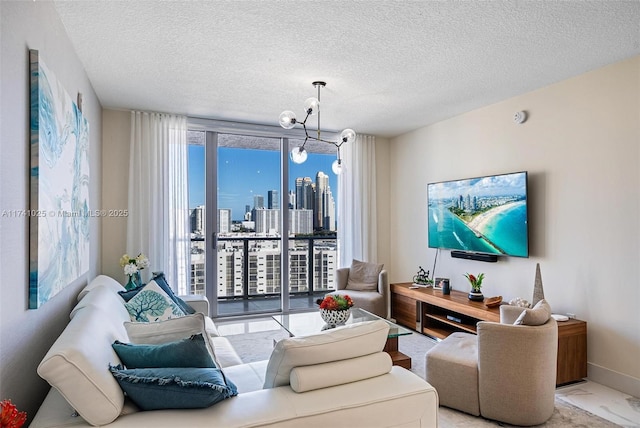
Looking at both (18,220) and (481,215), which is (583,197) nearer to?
(481,215)

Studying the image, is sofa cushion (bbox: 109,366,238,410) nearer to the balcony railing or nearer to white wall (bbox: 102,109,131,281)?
white wall (bbox: 102,109,131,281)

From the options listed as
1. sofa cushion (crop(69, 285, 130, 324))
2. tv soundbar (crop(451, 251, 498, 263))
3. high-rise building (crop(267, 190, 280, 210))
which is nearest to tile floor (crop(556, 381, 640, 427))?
tv soundbar (crop(451, 251, 498, 263))

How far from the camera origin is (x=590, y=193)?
10.4 ft

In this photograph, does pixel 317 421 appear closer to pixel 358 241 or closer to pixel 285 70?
pixel 285 70

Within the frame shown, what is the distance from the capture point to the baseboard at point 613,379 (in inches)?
113

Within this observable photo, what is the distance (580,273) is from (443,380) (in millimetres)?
1588

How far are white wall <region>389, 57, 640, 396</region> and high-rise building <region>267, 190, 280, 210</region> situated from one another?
2543 mm

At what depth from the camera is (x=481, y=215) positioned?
13.4 ft

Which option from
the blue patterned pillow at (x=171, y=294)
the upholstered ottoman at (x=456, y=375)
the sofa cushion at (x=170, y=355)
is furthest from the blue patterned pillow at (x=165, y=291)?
the upholstered ottoman at (x=456, y=375)

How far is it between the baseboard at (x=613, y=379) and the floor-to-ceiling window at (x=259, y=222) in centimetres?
335

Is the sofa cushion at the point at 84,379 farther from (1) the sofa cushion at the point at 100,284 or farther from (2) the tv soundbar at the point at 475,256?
(2) the tv soundbar at the point at 475,256

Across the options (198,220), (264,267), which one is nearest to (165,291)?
(198,220)

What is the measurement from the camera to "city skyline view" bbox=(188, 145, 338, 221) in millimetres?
4969

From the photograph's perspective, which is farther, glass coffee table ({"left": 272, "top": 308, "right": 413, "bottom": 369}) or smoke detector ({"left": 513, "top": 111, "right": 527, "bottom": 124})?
smoke detector ({"left": 513, "top": 111, "right": 527, "bottom": 124})
